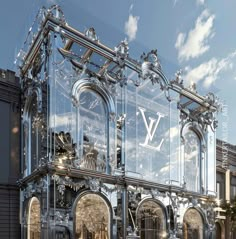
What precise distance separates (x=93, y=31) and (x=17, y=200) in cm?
808

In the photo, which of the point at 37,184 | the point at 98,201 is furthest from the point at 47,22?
the point at 98,201

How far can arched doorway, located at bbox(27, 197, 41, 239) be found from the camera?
52.2 ft

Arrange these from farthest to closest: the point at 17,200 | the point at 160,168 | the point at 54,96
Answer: the point at 160,168, the point at 17,200, the point at 54,96

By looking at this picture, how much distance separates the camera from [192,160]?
73.4 ft

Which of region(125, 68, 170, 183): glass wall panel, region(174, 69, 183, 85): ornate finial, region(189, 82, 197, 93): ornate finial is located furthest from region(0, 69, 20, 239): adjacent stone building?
region(189, 82, 197, 93): ornate finial

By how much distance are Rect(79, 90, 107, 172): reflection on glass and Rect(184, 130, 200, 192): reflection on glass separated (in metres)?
6.10

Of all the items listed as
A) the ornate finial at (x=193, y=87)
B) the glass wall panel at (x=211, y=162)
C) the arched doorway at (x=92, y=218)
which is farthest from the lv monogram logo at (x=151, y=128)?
the glass wall panel at (x=211, y=162)

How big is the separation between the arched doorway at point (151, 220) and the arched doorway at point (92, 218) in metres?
1.85

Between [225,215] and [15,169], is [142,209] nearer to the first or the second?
[15,169]

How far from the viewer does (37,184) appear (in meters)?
15.8

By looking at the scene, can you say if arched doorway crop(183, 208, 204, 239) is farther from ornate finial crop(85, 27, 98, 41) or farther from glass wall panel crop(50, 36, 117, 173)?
ornate finial crop(85, 27, 98, 41)

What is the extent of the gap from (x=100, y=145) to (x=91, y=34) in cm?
483

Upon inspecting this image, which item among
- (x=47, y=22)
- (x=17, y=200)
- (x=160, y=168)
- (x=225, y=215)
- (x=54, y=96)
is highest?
(x=47, y=22)

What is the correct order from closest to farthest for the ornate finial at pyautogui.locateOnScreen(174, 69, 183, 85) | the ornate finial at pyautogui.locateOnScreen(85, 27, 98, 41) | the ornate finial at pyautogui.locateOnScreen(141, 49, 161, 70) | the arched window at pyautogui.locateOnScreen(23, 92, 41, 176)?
the arched window at pyautogui.locateOnScreen(23, 92, 41, 176) < the ornate finial at pyautogui.locateOnScreen(85, 27, 98, 41) < the ornate finial at pyautogui.locateOnScreen(141, 49, 161, 70) < the ornate finial at pyautogui.locateOnScreen(174, 69, 183, 85)
